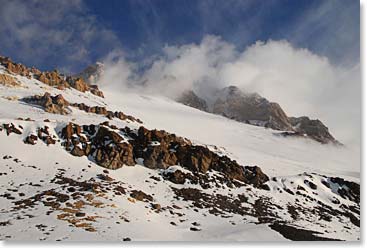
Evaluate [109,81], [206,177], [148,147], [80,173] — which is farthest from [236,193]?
[109,81]

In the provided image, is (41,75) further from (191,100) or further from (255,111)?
(255,111)

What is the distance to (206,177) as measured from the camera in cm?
3888

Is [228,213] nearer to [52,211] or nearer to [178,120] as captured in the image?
[52,211]

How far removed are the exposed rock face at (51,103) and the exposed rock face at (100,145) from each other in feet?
84.1

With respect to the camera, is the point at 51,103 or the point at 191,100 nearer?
the point at 51,103

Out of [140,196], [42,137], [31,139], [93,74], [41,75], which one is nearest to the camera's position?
[140,196]

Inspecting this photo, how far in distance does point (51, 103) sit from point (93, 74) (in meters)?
119

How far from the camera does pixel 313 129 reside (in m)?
153

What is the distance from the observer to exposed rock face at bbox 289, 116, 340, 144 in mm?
125550

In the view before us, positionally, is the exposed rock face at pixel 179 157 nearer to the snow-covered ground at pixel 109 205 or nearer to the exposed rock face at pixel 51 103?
the snow-covered ground at pixel 109 205

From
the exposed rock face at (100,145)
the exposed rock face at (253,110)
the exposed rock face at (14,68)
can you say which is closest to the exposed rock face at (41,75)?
the exposed rock face at (14,68)

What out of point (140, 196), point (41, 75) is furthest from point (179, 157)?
point (41, 75)

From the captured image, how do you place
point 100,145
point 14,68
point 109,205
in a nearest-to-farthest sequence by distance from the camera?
1. point 109,205
2. point 100,145
3. point 14,68

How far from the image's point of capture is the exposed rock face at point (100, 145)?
3641 centimetres
